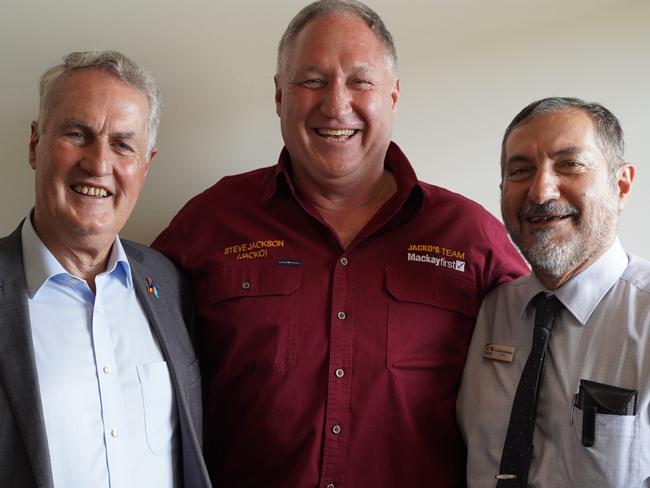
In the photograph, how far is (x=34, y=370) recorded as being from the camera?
5.01ft

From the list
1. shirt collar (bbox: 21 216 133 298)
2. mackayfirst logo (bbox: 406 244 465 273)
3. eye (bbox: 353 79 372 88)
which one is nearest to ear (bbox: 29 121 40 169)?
shirt collar (bbox: 21 216 133 298)

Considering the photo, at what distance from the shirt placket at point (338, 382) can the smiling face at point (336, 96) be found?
0.36m

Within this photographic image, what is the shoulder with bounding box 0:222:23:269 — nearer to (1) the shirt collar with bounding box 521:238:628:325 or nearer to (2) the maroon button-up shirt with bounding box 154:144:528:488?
(2) the maroon button-up shirt with bounding box 154:144:528:488

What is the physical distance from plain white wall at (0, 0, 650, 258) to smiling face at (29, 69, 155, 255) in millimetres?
727

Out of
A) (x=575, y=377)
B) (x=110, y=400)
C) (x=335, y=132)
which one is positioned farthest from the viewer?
(x=335, y=132)

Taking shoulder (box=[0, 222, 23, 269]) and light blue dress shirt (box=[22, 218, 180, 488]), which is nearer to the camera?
light blue dress shirt (box=[22, 218, 180, 488])

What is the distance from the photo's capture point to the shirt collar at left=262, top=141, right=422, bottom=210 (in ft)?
7.11

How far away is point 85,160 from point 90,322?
413 mm

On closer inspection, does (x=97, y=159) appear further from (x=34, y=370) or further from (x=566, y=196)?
(x=566, y=196)

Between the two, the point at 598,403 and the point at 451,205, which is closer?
the point at 598,403

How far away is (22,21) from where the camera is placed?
242cm

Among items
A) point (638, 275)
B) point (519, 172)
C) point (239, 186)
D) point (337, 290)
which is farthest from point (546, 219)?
point (239, 186)

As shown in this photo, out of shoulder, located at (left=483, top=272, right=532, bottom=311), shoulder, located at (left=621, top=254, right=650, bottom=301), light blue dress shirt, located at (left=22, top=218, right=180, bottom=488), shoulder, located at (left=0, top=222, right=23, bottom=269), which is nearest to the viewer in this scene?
light blue dress shirt, located at (left=22, top=218, right=180, bottom=488)

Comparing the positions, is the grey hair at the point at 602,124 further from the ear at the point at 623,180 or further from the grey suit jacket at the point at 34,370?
the grey suit jacket at the point at 34,370
